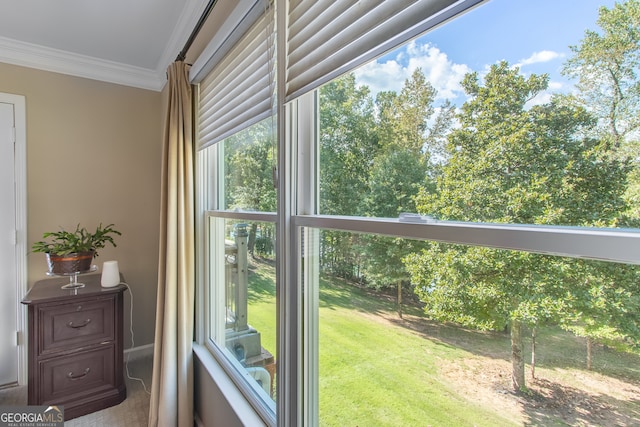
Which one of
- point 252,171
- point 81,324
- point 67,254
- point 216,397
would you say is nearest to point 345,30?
point 252,171

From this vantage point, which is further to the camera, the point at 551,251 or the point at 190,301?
the point at 190,301

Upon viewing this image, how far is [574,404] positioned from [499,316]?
0.15 meters

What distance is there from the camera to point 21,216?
2.23m

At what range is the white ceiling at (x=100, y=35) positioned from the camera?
5.84 ft

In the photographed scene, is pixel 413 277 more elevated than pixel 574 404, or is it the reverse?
pixel 413 277

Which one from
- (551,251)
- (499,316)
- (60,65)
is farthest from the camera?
(60,65)

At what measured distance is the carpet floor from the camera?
6.14 ft

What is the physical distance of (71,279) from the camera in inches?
84.8

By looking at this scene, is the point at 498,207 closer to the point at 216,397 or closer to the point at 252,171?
the point at 252,171

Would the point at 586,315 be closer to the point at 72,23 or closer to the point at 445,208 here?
the point at 445,208

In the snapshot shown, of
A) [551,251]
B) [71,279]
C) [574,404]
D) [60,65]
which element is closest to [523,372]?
[574,404]

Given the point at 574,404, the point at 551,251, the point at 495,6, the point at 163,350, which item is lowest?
the point at 163,350

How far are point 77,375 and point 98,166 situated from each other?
5.37 feet

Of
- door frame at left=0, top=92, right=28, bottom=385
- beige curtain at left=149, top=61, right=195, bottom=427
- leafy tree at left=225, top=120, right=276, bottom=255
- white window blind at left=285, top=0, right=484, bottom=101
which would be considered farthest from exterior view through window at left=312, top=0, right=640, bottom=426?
door frame at left=0, top=92, right=28, bottom=385
